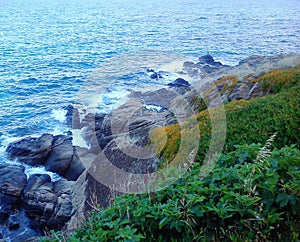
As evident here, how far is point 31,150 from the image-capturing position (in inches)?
938

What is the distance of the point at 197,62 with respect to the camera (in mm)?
44688

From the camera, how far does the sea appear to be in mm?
33219

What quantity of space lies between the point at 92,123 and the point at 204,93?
15.7 meters

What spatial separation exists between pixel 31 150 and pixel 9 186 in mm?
4866

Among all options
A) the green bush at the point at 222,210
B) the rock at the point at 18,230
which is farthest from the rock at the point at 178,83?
the green bush at the point at 222,210

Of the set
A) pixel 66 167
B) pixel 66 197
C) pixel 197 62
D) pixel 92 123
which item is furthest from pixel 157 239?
pixel 197 62

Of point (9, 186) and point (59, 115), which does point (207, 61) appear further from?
point (9, 186)

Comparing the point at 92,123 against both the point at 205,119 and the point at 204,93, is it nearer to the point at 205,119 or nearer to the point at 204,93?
the point at 204,93

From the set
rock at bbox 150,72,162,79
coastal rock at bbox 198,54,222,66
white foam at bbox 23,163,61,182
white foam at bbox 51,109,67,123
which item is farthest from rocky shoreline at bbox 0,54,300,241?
coastal rock at bbox 198,54,222,66

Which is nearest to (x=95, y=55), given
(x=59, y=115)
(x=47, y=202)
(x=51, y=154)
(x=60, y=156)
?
(x=59, y=115)

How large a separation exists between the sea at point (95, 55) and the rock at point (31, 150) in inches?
26.0

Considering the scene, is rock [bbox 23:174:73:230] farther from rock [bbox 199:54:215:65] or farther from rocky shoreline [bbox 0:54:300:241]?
rock [bbox 199:54:215:65]

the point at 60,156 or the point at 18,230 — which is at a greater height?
the point at 60,156

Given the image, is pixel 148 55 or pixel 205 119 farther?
pixel 148 55
